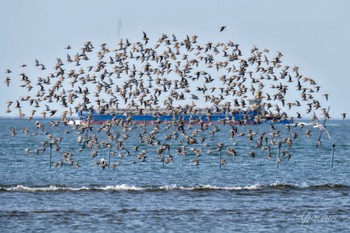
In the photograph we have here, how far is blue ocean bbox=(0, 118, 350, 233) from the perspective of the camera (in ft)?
147

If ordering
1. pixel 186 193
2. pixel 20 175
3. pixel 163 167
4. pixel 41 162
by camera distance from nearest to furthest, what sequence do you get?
1. pixel 186 193
2. pixel 20 175
3. pixel 163 167
4. pixel 41 162

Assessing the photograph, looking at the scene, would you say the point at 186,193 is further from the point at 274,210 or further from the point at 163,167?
the point at 163,167

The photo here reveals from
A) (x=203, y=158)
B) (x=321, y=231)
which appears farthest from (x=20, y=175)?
(x=321, y=231)

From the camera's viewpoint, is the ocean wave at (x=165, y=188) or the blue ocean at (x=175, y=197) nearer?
the blue ocean at (x=175, y=197)

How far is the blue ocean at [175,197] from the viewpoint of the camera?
44.9 meters

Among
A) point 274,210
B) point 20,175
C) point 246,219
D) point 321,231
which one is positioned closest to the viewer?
point 321,231

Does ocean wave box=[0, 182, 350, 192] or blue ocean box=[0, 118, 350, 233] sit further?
ocean wave box=[0, 182, 350, 192]

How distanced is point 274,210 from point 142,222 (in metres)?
8.17

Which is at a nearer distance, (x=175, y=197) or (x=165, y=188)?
(x=175, y=197)

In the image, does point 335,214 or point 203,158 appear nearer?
point 335,214

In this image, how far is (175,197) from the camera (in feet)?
186

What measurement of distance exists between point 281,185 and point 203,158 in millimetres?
35758

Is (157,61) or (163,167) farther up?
(157,61)

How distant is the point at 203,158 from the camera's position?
100 metres
